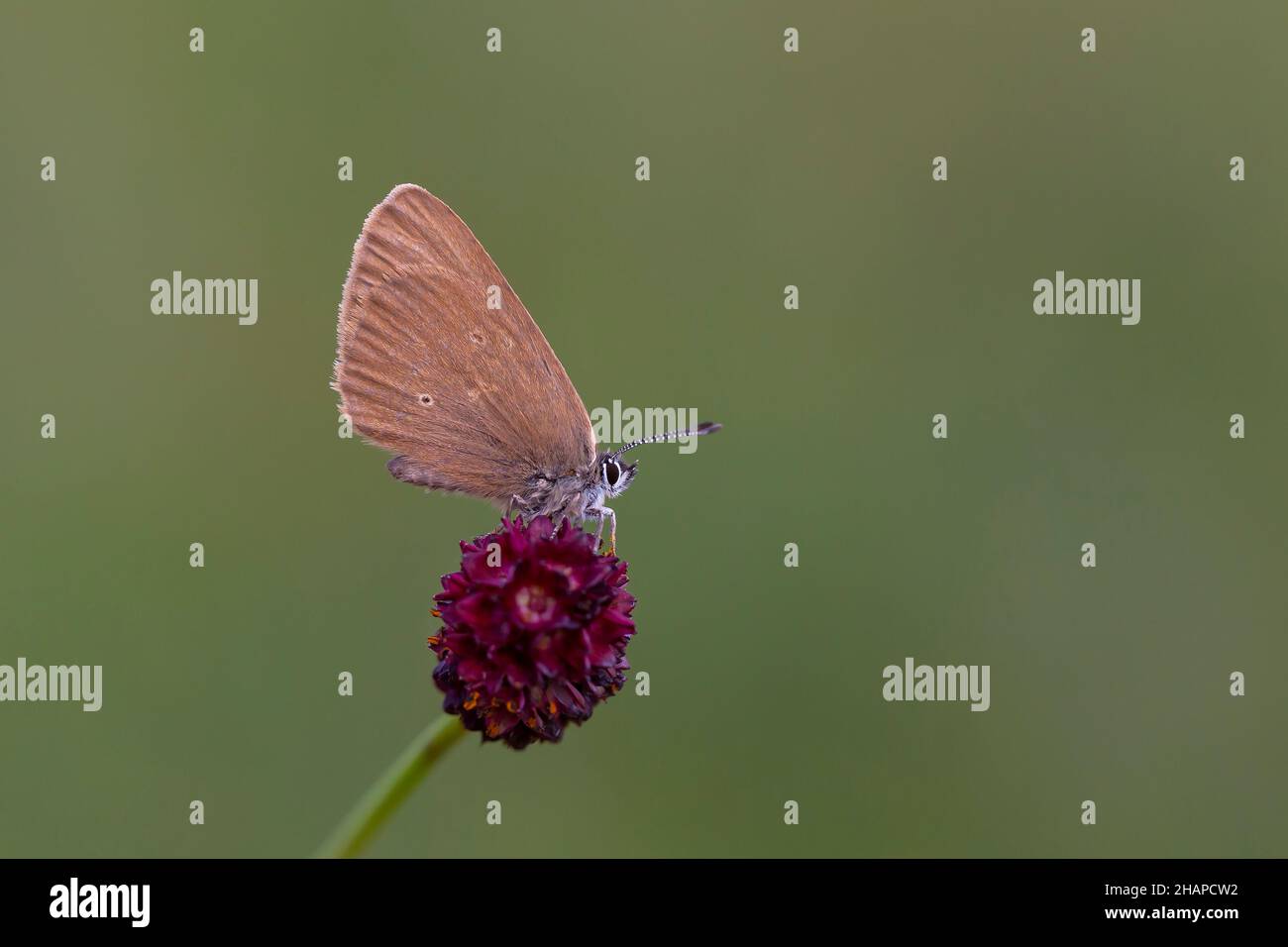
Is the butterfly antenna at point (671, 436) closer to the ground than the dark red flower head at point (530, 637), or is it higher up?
higher up

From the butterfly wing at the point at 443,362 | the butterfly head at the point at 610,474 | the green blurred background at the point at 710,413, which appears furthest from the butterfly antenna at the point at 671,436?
the green blurred background at the point at 710,413

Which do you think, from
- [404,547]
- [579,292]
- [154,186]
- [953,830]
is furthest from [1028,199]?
[154,186]

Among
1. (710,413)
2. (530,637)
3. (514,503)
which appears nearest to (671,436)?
(514,503)

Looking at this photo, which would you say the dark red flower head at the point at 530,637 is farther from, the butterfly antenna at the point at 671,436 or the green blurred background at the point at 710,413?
the green blurred background at the point at 710,413

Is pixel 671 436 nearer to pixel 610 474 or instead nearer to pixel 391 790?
pixel 610 474

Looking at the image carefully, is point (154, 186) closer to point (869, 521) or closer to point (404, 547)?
point (404, 547)

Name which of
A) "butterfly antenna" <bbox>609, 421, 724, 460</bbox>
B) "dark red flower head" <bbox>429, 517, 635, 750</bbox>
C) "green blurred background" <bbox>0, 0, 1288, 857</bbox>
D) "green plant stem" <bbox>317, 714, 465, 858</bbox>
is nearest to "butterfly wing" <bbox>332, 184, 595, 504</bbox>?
"butterfly antenna" <bbox>609, 421, 724, 460</bbox>

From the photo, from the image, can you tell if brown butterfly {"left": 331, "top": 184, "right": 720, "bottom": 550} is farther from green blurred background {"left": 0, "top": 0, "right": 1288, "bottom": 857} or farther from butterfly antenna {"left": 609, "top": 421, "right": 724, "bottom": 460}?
green blurred background {"left": 0, "top": 0, "right": 1288, "bottom": 857}
